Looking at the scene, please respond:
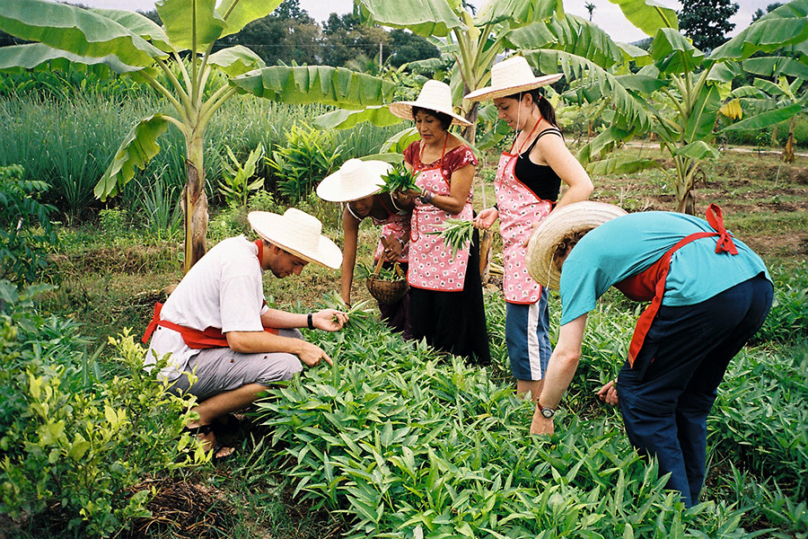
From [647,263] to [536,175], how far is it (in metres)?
1.20

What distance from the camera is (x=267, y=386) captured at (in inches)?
128

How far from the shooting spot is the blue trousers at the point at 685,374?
2.34m

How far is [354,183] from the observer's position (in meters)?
4.00

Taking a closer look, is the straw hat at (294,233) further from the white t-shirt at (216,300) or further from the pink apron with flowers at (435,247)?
the pink apron with flowers at (435,247)

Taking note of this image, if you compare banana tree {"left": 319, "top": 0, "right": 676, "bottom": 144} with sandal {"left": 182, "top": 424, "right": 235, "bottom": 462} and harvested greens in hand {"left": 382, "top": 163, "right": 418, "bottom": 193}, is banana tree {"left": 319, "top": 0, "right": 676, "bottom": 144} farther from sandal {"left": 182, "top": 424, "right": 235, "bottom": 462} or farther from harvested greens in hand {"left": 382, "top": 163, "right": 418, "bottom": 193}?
sandal {"left": 182, "top": 424, "right": 235, "bottom": 462}

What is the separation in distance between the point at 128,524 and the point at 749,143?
23.0 metres

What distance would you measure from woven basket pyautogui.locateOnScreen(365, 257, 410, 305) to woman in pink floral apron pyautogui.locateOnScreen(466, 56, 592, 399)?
0.86 meters

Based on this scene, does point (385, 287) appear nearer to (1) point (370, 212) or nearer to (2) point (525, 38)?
(1) point (370, 212)

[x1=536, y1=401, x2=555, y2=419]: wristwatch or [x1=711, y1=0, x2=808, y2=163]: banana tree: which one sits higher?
[x1=711, y1=0, x2=808, y2=163]: banana tree

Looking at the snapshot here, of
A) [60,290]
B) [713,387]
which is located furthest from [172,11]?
[713,387]

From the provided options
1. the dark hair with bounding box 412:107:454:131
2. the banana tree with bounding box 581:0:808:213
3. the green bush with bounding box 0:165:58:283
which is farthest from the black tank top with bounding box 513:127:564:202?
the banana tree with bounding box 581:0:808:213

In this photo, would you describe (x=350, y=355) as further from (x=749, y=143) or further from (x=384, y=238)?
(x=749, y=143)

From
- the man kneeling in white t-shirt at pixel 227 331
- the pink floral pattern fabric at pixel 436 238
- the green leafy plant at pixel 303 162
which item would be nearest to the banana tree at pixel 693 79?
the pink floral pattern fabric at pixel 436 238

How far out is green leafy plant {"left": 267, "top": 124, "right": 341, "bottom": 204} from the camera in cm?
918
